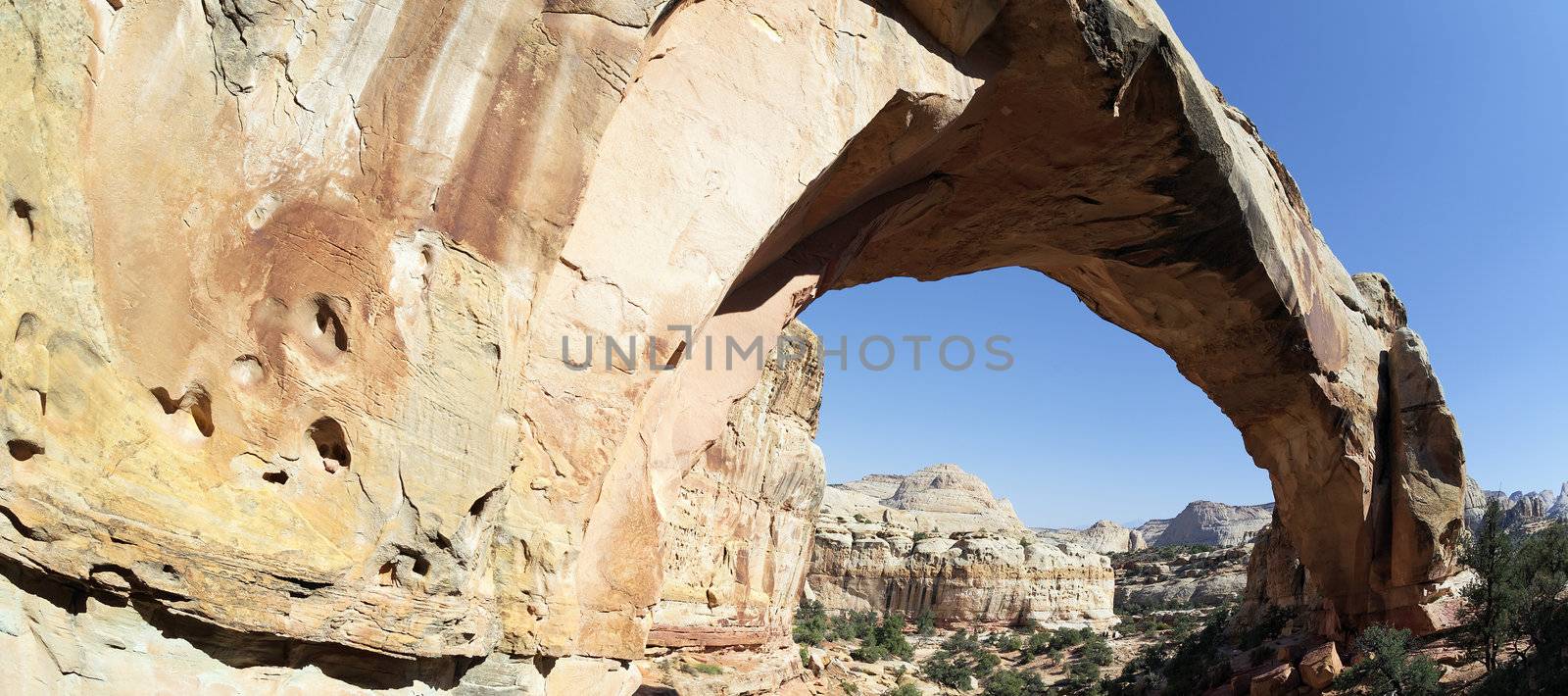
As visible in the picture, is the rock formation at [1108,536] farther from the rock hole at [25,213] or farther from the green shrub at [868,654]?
the rock hole at [25,213]

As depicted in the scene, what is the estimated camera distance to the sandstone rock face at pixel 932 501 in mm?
59506

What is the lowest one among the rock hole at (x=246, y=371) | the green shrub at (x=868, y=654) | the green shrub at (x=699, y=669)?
the green shrub at (x=868, y=654)

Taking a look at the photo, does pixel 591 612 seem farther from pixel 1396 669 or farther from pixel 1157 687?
pixel 1157 687

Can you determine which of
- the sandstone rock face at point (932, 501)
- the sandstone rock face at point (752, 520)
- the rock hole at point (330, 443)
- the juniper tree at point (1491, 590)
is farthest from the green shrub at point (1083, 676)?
the sandstone rock face at point (932, 501)

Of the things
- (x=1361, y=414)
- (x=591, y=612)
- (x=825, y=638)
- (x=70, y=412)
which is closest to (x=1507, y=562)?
(x=1361, y=414)

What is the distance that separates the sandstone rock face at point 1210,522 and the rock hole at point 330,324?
10247cm

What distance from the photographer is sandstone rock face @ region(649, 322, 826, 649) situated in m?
13.8

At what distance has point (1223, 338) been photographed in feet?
35.7

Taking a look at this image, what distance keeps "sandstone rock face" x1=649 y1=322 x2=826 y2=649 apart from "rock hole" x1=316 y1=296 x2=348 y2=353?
9.68m

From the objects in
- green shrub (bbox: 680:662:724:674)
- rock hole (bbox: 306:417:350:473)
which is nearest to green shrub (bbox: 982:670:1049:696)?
green shrub (bbox: 680:662:724:674)

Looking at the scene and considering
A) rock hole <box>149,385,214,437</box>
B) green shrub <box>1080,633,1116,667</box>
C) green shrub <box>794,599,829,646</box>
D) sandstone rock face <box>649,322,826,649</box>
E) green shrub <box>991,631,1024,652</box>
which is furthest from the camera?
green shrub <box>991,631,1024,652</box>

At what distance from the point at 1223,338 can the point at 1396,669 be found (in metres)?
4.28

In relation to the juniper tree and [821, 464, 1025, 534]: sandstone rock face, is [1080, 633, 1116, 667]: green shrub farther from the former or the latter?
[821, 464, 1025, 534]: sandstone rock face

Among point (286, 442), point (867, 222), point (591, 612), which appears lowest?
point (591, 612)
